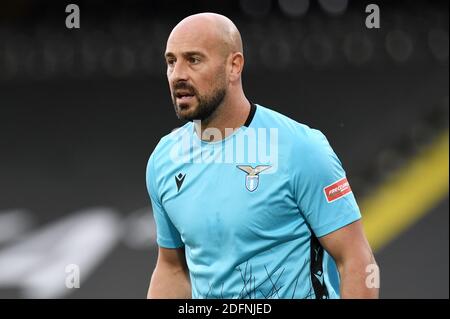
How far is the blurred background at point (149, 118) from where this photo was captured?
573 centimetres

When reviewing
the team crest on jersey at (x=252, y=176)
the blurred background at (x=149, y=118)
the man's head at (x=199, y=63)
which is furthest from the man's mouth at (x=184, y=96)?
the blurred background at (x=149, y=118)

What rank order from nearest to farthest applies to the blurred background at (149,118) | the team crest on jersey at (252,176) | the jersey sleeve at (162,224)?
the team crest on jersey at (252,176)
the jersey sleeve at (162,224)
the blurred background at (149,118)

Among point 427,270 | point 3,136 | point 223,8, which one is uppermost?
point 223,8

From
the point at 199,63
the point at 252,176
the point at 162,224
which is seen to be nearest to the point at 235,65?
the point at 199,63

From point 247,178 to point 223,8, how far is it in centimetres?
309

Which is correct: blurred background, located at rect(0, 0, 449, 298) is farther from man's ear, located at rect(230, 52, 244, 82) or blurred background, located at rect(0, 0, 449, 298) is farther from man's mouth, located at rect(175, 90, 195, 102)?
man's mouth, located at rect(175, 90, 195, 102)

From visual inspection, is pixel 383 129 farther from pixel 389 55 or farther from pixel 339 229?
pixel 339 229

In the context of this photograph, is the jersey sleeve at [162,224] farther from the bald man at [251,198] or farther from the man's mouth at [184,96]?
the man's mouth at [184,96]

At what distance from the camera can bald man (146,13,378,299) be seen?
2678mm

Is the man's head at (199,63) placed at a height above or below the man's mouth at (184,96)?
above

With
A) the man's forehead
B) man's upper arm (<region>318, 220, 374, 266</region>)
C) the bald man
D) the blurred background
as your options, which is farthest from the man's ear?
the blurred background
